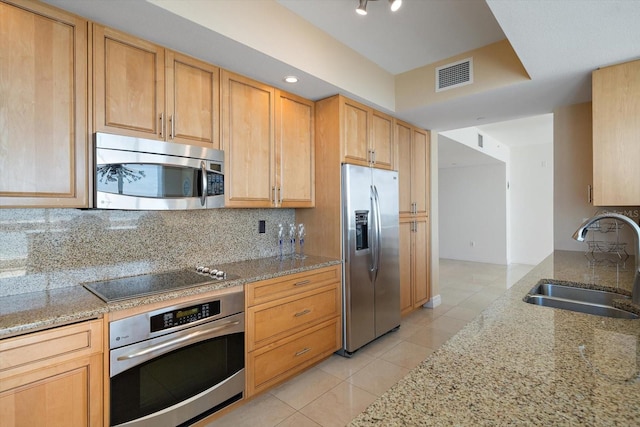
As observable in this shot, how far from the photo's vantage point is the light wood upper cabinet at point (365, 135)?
2865 mm

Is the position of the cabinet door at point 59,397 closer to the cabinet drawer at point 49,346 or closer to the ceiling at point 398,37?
the cabinet drawer at point 49,346

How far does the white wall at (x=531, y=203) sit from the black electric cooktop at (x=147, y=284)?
7449mm

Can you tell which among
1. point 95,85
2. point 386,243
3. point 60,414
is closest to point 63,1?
point 95,85

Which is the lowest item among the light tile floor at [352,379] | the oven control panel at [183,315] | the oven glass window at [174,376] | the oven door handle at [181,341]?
the light tile floor at [352,379]

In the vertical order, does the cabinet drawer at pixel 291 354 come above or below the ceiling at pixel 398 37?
below

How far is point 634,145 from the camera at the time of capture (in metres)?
2.11

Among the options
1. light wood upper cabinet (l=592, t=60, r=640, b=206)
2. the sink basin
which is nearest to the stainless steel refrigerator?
the sink basin

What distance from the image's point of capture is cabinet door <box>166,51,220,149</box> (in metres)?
2.02

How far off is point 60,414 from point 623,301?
8.38 ft

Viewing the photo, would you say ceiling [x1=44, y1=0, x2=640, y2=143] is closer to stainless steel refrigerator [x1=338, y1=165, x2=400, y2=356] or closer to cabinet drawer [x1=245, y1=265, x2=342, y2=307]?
stainless steel refrigerator [x1=338, y1=165, x2=400, y2=356]

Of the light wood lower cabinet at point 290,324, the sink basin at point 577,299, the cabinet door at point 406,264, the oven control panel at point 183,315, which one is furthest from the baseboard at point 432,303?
the oven control panel at point 183,315

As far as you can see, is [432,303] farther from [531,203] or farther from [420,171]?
[531,203]

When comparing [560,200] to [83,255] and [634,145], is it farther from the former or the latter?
[83,255]

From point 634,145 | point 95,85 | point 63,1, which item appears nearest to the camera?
point 63,1
